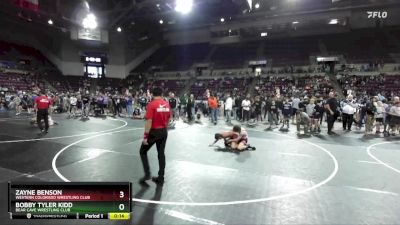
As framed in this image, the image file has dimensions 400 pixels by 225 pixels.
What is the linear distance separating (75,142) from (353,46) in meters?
33.2

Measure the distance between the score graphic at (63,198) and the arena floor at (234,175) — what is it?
3.17ft

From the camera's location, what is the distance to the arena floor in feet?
15.0

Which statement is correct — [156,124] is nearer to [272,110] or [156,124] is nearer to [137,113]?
[272,110]

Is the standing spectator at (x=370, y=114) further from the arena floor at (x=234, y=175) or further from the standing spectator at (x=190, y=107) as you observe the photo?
the standing spectator at (x=190, y=107)

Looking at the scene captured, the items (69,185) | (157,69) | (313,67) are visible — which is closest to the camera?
(69,185)

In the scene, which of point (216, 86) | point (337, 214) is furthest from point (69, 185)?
point (216, 86)

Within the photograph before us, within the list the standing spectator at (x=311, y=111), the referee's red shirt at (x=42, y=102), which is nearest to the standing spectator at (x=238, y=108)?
the standing spectator at (x=311, y=111)

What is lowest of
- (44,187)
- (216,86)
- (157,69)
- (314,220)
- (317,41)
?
(314,220)

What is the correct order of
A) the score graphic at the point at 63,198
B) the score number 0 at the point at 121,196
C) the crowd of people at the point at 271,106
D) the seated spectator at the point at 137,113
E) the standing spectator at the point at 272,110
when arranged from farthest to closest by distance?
the seated spectator at the point at 137,113 < the standing spectator at the point at 272,110 < the crowd of people at the point at 271,106 < the score number 0 at the point at 121,196 < the score graphic at the point at 63,198

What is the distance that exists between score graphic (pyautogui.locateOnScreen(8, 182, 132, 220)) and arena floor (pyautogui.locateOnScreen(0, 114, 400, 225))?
97cm

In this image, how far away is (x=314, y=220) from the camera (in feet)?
14.4

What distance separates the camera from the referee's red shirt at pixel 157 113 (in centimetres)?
573

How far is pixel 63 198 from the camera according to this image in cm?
325

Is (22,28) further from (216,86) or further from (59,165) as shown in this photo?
(59,165)
